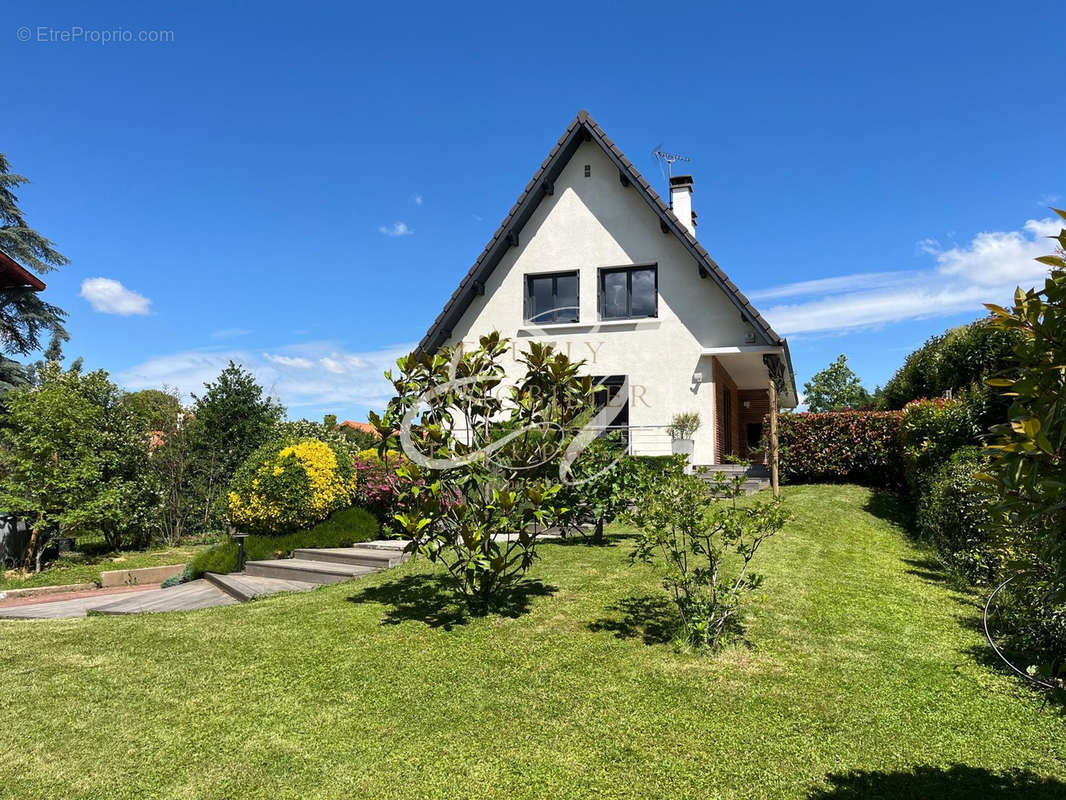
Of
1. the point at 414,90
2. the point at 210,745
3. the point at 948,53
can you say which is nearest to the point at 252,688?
the point at 210,745

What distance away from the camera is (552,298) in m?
17.5

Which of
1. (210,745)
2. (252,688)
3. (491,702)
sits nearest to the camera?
(210,745)

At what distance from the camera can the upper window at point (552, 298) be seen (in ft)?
56.9

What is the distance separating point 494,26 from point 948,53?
26.1 feet

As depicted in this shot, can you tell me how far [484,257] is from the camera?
17.0m

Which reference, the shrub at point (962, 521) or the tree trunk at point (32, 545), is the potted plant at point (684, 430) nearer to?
the shrub at point (962, 521)

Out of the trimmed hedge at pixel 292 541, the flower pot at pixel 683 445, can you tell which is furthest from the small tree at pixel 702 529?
the flower pot at pixel 683 445

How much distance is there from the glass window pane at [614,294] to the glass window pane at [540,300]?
1.65 meters

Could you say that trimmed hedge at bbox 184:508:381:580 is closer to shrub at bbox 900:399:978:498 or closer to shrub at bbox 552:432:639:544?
shrub at bbox 552:432:639:544

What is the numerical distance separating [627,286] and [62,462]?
14.7 metres

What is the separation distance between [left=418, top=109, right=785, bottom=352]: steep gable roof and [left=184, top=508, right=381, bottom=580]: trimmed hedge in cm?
508

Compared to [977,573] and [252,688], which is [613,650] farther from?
[977,573]

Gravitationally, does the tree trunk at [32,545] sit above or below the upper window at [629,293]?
below

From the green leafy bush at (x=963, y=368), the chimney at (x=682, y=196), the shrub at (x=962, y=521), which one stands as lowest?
the shrub at (x=962, y=521)
